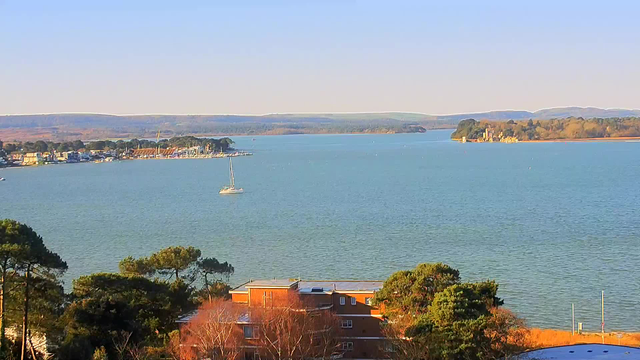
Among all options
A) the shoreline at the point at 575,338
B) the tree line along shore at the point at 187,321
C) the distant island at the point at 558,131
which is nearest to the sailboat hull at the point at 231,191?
the shoreline at the point at 575,338

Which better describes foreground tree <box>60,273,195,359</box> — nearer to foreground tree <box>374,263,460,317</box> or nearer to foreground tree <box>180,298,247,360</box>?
foreground tree <box>180,298,247,360</box>

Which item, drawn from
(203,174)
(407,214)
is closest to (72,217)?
(407,214)

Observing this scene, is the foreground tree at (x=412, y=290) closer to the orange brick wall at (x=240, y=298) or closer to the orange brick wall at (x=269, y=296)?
the orange brick wall at (x=269, y=296)

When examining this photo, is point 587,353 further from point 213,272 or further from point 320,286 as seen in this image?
point 213,272

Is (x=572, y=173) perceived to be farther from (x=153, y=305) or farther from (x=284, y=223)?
(x=153, y=305)

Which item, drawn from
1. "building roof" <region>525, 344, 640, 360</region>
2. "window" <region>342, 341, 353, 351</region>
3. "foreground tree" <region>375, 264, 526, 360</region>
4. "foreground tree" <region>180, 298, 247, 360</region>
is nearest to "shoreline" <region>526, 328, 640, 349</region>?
"building roof" <region>525, 344, 640, 360</region>

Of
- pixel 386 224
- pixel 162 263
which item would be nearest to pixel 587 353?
pixel 162 263
